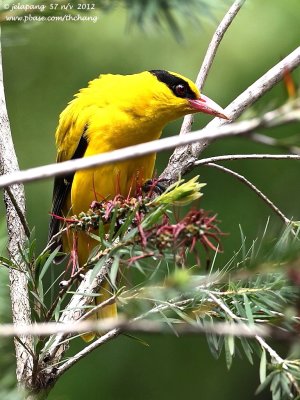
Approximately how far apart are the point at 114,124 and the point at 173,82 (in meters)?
0.24

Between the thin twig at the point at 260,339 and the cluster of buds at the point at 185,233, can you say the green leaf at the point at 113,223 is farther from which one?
the thin twig at the point at 260,339

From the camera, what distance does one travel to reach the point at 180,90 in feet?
8.63

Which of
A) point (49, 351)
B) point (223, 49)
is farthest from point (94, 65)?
point (49, 351)

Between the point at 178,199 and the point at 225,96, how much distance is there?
2295 millimetres

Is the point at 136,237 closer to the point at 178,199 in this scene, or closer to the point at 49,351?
the point at 178,199

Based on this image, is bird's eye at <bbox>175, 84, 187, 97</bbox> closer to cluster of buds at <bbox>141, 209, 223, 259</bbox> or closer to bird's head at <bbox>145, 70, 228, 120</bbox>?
bird's head at <bbox>145, 70, 228, 120</bbox>

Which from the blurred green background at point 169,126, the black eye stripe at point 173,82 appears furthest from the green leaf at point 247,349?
the blurred green background at point 169,126

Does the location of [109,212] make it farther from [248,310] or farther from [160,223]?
[248,310]

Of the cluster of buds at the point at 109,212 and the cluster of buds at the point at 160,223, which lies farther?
the cluster of buds at the point at 109,212

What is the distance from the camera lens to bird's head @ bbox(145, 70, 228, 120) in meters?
2.56

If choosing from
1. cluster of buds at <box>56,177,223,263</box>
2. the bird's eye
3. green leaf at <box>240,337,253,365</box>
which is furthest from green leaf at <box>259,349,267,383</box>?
the bird's eye

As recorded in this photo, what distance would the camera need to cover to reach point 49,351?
149 cm

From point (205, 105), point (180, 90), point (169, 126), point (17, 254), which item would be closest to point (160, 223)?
point (17, 254)

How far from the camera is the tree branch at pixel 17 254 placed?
152cm
